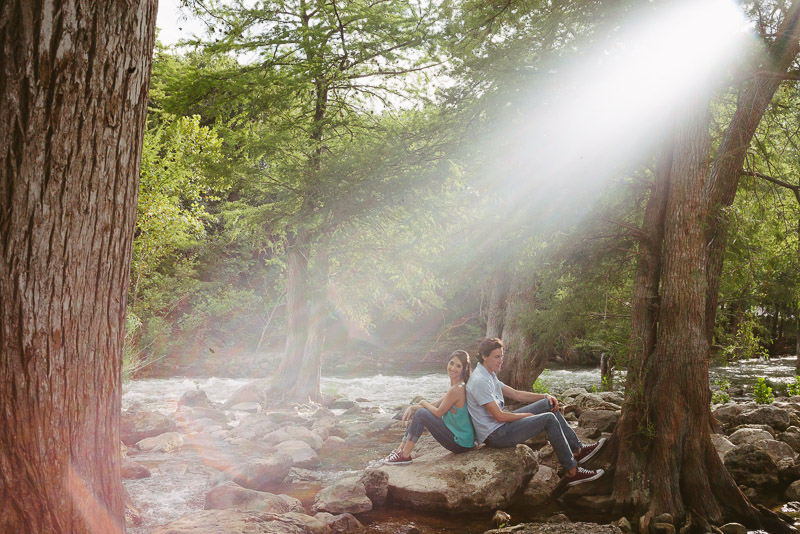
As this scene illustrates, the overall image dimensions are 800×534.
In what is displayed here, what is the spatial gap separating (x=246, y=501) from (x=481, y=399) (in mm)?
2505

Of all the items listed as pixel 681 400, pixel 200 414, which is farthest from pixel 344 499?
pixel 200 414

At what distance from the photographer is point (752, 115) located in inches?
233

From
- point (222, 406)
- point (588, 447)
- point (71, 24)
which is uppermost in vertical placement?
point (71, 24)

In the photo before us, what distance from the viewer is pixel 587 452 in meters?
6.12

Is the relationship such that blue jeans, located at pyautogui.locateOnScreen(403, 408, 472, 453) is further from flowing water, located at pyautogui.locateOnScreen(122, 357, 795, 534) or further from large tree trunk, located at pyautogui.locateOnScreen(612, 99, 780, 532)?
large tree trunk, located at pyautogui.locateOnScreen(612, 99, 780, 532)

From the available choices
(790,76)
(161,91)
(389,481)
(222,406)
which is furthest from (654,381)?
(161,91)

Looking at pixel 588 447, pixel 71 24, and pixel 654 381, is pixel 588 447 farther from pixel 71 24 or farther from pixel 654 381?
pixel 71 24

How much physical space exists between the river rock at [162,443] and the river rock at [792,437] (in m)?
8.50

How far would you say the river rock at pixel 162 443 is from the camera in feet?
27.0

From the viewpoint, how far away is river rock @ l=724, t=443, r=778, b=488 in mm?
6320

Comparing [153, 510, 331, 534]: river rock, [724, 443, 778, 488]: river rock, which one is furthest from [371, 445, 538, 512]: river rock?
[724, 443, 778, 488]: river rock

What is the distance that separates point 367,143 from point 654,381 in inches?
283

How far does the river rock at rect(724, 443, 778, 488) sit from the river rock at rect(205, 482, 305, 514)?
15.8 ft

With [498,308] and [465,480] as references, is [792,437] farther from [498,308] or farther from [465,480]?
[498,308]
